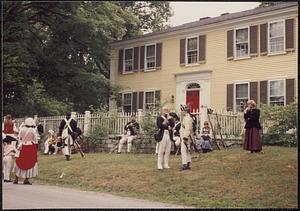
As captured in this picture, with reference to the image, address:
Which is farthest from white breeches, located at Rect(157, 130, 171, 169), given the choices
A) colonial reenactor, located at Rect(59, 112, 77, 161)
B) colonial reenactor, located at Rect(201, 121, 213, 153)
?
colonial reenactor, located at Rect(59, 112, 77, 161)

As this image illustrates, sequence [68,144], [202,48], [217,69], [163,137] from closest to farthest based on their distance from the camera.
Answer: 1. [163,137]
2. [68,144]
3. [217,69]
4. [202,48]

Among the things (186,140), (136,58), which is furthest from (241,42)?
(186,140)

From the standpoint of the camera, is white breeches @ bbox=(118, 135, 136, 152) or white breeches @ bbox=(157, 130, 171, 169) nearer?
white breeches @ bbox=(157, 130, 171, 169)

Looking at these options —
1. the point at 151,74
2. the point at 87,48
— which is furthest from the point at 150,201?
the point at 151,74

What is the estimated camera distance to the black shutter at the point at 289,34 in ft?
60.5

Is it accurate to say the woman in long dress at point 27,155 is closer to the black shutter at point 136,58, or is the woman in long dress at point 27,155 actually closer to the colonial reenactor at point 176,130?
the colonial reenactor at point 176,130

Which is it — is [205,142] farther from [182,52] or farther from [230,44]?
[182,52]

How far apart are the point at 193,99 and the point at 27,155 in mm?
10905

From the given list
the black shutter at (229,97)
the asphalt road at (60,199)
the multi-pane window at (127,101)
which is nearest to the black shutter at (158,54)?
the multi-pane window at (127,101)

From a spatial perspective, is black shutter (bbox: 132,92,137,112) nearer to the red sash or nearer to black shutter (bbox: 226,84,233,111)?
black shutter (bbox: 226,84,233,111)

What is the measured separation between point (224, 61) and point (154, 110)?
15.5ft

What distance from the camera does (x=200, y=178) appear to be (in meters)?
11.2

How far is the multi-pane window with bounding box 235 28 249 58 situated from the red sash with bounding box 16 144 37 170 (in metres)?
11.0

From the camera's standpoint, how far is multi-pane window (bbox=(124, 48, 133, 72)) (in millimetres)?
23934
